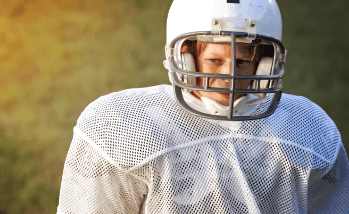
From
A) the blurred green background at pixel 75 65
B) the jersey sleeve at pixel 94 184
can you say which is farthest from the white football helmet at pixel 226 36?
the blurred green background at pixel 75 65

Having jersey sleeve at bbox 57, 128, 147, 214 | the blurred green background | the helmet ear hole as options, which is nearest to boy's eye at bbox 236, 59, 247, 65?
the helmet ear hole

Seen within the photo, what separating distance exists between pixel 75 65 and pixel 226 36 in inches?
63.0

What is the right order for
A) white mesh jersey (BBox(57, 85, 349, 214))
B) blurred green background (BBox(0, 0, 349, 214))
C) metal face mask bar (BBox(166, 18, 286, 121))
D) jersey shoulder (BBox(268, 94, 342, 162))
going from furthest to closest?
blurred green background (BBox(0, 0, 349, 214)) < jersey shoulder (BBox(268, 94, 342, 162)) < white mesh jersey (BBox(57, 85, 349, 214)) < metal face mask bar (BBox(166, 18, 286, 121))

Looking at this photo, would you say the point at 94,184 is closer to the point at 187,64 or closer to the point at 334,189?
the point at 187,64

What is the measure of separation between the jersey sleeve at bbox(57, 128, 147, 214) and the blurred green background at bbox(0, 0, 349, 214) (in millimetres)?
1344

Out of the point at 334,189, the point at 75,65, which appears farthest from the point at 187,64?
the point at 75,65

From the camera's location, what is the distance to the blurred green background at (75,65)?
2.14 meters

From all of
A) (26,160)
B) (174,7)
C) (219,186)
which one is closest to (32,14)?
(26,160)

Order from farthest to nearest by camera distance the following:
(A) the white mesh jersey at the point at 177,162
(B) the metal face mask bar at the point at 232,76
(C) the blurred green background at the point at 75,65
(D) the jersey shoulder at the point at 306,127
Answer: (C) the blurred green background at the point at 75,65 → (D) the jersey shoulder at the point at 306,127 → (A) the white mesh jersey at the point at 177,162 → (B) the metal face mask bar at the point at 232,76

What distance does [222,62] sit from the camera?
873mm

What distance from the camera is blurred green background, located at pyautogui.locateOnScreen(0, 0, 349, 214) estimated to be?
7.02ft

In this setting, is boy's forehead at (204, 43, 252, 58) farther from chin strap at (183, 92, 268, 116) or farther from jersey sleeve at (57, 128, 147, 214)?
jersey sleeve at (57, 128, 147, 214)

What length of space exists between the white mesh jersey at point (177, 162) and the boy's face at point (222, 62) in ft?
0.31

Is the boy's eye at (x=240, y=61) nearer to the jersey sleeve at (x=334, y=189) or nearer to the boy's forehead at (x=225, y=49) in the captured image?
the boy's forehead at (x=225, y=49)
